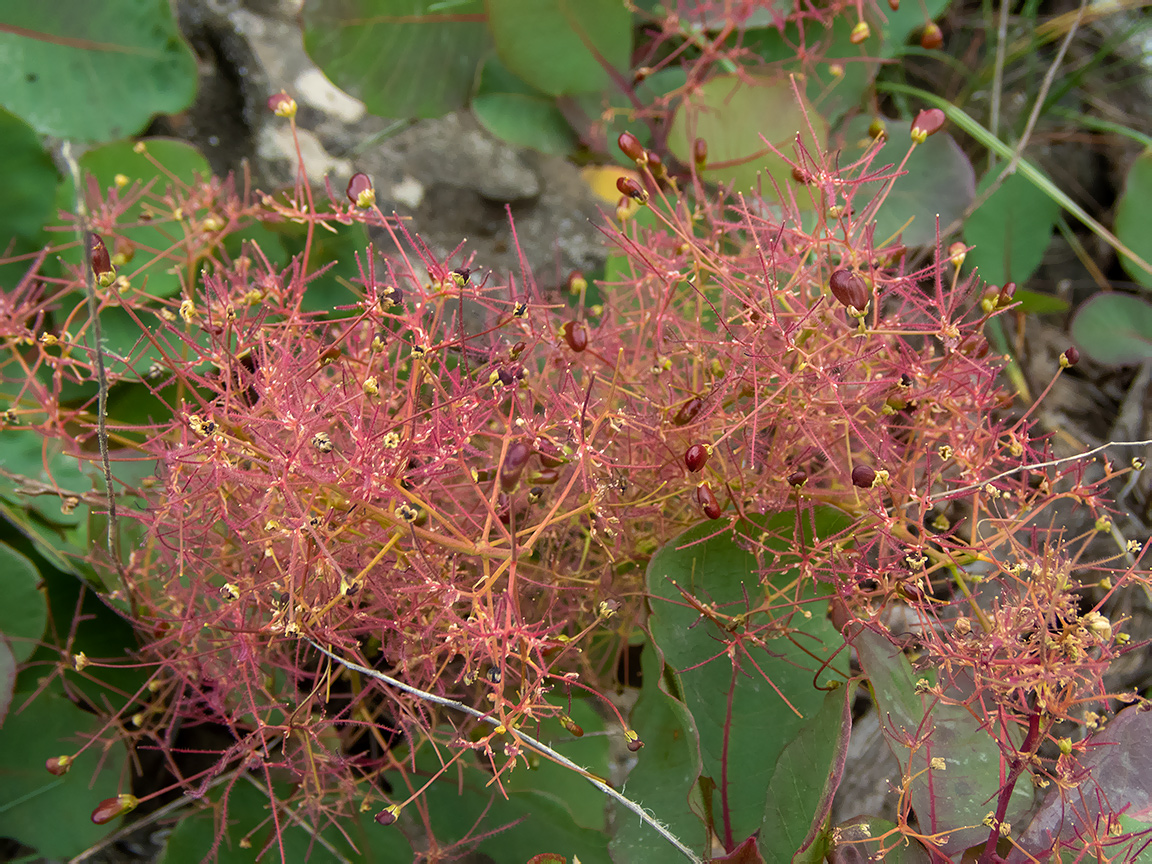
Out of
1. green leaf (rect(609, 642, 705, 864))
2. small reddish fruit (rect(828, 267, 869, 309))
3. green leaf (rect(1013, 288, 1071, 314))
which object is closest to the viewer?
small reddish fruit (rect(828, 267, 869, 309))

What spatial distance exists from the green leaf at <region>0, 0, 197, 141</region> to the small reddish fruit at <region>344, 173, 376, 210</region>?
0.52 meters

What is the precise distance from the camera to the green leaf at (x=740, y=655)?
26.9 inches

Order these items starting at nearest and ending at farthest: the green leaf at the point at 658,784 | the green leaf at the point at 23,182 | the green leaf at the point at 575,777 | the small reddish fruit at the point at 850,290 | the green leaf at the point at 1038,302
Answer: the small reddish fruit at the point at 850,290 → the green leaf at the point at 658,784 → the green leaf at the point at 575,777 → the green leaf at the point at 23,182 → the green leaf at the point at 1038,302

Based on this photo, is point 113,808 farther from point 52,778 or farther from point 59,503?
point 59,503

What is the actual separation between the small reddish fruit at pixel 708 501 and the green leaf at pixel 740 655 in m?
0.04

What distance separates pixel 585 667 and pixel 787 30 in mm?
871

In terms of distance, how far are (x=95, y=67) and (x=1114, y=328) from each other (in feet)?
4.55

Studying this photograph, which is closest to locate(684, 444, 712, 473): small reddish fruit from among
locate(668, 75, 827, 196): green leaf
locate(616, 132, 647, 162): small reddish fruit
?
locate(616, 132, 647, 162): small reddish fruit

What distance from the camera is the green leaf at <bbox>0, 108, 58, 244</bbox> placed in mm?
920

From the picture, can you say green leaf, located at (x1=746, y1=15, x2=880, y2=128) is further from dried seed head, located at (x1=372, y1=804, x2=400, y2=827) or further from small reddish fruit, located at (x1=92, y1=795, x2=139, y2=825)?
small reddish fruit, located at (x1=92, y1=795, x2=139, y2=825)

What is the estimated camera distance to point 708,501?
0.63m

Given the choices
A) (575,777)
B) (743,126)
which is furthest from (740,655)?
(743,126)

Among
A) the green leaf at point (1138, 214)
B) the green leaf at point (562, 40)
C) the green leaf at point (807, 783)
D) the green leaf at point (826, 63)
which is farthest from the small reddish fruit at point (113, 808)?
the green leaf at point (1138, 214)

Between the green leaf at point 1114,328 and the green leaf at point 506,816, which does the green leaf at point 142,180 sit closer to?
the green leaf at point 506,816
